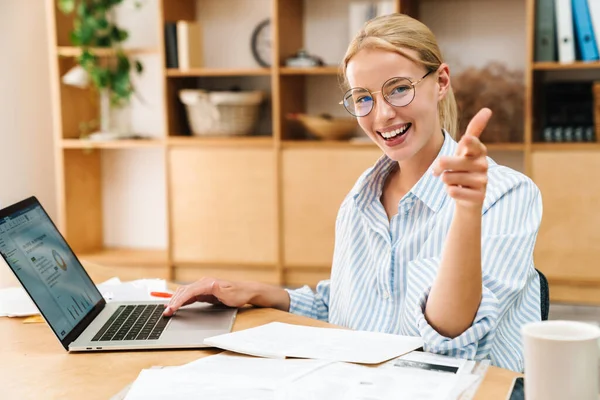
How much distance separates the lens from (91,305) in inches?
63.4

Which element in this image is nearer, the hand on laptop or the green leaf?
the hand on laptop

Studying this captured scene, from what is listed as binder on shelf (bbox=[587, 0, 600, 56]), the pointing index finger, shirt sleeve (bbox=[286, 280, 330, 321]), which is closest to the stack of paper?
the pointing index finger

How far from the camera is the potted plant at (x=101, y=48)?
3900mm

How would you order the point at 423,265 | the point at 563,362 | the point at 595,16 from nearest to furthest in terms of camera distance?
the point at 563,362 < the point at 423,265 < the point at 595,16

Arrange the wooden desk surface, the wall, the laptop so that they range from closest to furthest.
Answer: the wooden desk surface, the laptop, the wall

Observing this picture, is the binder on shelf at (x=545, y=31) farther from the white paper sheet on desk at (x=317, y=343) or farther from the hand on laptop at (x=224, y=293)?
the white paper sheet on desk at (x=317, y=343)

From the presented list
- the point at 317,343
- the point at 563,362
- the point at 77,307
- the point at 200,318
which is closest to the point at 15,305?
the point at 77,307

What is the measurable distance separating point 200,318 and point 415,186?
0.50 meters

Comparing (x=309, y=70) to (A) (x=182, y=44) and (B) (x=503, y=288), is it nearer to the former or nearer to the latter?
(A) (x=182, y=44)

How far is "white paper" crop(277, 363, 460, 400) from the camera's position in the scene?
1070mm

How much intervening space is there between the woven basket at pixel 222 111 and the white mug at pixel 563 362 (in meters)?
3.02

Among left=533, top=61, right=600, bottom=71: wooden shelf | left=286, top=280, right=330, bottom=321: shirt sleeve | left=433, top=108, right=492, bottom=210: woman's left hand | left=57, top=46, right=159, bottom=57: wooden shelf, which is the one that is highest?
left=57, top=46, right=159, bottom=57: wooden shelf

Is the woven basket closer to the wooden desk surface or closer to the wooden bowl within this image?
the wooden bowl

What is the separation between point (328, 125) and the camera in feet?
12.2
